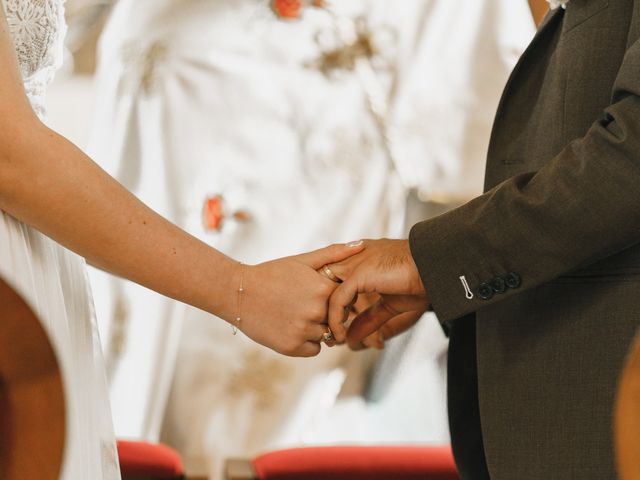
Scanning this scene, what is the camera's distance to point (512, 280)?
107 cm

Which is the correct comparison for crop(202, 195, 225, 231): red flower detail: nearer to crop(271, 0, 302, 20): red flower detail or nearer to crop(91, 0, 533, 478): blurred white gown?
crop(91, 0, 533, 478): blurred white gown

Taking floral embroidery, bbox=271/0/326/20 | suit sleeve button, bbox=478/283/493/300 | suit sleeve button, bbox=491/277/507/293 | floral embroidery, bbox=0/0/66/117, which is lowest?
suit sleeve button, bbox=478/283/493/300

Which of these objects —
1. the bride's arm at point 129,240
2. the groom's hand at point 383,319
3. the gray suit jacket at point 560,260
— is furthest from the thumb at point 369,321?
the gray suit jacket at point 560,260

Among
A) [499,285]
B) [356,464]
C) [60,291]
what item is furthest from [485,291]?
[356,464]

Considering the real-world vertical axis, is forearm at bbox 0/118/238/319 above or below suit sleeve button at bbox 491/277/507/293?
above

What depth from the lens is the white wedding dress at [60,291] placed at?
101 cm

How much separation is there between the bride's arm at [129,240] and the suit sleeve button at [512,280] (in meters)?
0.32

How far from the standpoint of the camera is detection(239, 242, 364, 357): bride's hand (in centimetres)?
128

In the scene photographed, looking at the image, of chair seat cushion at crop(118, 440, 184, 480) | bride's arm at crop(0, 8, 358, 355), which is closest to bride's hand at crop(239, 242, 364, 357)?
bride's arm at crop(0, 8, 358, 355)

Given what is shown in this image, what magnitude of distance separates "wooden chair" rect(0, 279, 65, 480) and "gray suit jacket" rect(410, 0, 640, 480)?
687 mm

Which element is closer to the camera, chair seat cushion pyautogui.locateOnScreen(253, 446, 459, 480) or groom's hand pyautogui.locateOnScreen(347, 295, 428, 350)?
groom's hand pyautogui.locateOnScreen(347, 295, 428, 350)

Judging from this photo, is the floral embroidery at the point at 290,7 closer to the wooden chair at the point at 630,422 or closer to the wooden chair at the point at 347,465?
the wooden chair at the point at 347,465

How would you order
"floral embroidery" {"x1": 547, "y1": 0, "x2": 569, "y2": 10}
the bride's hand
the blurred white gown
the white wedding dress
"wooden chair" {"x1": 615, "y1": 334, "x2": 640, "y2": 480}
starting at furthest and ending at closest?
the blurred white gown
the bride's hand
"floral embroidery" {"x1": 547, "y1": 0, "x2": 569, "y2": 10}
the white wedding dress
"wooden chair" {"x1": 615, "y1": 334, "x2": 640, "y2": 480}

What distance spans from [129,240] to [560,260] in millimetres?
547
